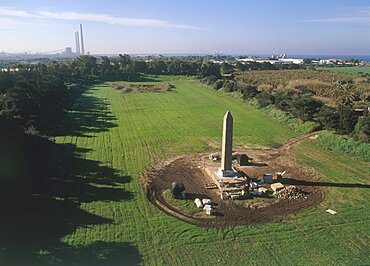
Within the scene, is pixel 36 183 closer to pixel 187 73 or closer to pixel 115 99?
pixel 115 99

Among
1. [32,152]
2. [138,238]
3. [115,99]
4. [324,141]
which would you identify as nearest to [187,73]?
[115,99]

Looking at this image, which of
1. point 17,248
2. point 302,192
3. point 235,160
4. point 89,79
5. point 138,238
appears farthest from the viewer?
point 89,79

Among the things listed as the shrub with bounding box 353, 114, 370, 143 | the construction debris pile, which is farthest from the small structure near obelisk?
the shrub with bounding box 353, 114, 370, 143

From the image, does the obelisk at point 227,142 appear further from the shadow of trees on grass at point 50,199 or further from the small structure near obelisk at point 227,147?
the shadow of trees on grass at point 50,199

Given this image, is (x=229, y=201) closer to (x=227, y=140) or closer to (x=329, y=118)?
(x=227, y=140)

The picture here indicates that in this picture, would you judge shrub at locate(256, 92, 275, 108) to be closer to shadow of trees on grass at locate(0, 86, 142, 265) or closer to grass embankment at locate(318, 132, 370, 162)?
grass embankment at locate(318, 132, 370, 162)

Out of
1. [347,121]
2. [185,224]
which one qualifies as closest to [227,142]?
[185,224]
